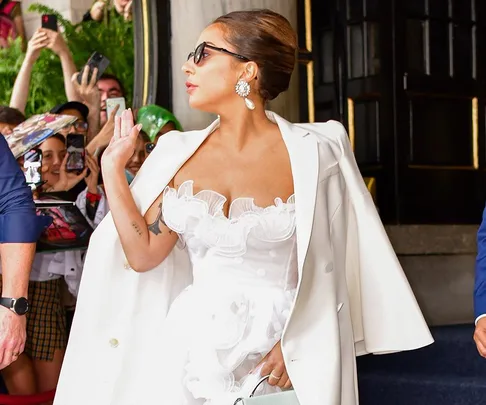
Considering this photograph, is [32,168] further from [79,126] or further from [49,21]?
[49,21]

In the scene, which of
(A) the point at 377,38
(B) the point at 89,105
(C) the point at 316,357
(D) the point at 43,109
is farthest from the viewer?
(A) the point at 377,38

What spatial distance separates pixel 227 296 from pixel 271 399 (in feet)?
1.31

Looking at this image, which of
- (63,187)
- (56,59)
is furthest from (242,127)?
(56,59)

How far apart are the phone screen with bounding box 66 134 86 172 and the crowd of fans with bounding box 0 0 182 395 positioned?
3 cm

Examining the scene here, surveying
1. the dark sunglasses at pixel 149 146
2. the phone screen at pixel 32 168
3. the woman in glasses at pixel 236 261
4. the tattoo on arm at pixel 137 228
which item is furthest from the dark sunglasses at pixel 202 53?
the dark sunglasses at pixel 149 146

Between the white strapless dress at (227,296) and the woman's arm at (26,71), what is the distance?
3.62 meters

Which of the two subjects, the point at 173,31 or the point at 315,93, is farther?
the point at 315,93

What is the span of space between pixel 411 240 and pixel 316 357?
411 cm

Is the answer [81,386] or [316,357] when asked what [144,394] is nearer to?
[81,386]

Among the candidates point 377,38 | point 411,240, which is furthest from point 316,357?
point 377,38

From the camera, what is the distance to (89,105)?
6438 millimetres

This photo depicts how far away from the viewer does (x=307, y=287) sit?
3.21 metres

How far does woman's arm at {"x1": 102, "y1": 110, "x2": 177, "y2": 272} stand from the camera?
336 cm

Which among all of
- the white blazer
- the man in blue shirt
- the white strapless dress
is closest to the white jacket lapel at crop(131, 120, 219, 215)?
the white blazer
